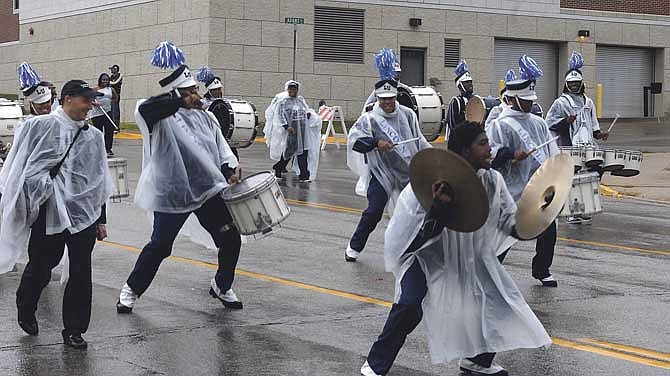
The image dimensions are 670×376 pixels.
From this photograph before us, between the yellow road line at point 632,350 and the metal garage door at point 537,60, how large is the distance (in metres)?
31.9

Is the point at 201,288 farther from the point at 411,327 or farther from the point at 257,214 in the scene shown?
the point at 411,327

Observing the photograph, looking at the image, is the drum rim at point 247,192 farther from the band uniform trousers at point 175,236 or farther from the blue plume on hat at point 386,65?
the blue plume on hat at point 386,65

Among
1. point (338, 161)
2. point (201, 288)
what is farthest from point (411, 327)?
point (338, 161)

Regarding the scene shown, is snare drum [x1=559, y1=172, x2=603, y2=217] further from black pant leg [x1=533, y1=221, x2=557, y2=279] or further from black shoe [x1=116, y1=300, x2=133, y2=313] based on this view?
black shoe [x1=116, y1=300, x2=133, y2=313]

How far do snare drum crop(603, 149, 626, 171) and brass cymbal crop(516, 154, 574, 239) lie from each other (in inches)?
271

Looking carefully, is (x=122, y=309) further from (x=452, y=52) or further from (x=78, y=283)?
(x=452, y=52)

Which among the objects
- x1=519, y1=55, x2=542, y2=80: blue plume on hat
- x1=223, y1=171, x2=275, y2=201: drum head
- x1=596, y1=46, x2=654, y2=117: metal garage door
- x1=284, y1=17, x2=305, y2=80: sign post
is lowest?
x1=223, y1=171, x2=275, y2=201: drum head

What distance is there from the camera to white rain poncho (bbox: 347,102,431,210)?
12031 millimetres

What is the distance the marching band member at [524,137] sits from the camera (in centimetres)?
1063

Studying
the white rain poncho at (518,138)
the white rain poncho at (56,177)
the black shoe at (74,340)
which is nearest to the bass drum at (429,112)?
the white rain poncho at (518,138)

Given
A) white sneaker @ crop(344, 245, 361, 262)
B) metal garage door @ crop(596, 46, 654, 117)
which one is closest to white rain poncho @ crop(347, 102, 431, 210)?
white sneaker @ crop(344, 245, 361, 262)

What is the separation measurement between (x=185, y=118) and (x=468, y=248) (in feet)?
10.3

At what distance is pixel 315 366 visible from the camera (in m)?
7.96

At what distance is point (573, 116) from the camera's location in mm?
16234
